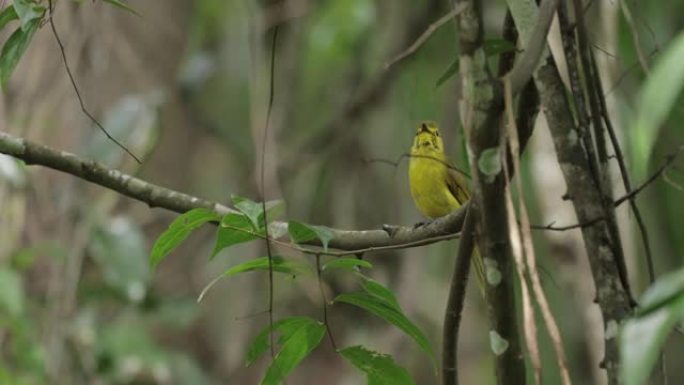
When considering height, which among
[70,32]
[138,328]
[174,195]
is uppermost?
[70,32]

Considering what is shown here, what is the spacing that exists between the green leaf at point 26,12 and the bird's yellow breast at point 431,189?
5.97ft

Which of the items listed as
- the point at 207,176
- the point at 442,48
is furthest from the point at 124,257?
the point at 442,48

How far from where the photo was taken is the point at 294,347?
5.23ft

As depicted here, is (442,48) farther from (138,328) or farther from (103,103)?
(138,328)

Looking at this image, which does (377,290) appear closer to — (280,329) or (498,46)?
(280,329)

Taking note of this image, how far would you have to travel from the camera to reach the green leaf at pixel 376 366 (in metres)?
1.62

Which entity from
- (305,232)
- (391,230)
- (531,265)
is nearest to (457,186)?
(391,230)

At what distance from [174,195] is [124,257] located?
1.52 meters

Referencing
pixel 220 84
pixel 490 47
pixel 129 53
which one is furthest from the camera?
pixel 220 84

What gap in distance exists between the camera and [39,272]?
4074mm

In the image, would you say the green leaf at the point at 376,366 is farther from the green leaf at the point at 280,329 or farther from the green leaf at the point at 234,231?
the green leaf at the point at 234,231

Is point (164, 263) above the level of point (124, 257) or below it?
above

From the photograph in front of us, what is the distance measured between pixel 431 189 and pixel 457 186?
79 mm

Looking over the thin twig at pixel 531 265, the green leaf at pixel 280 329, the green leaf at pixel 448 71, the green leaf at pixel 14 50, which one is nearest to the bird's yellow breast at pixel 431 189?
the green leaf at pixel 448 71
